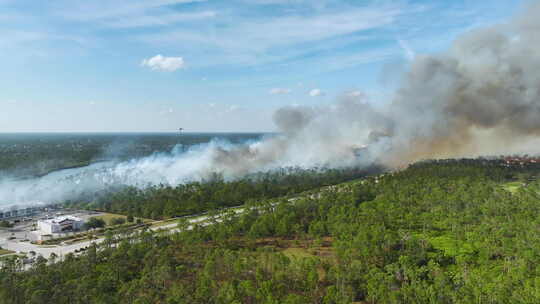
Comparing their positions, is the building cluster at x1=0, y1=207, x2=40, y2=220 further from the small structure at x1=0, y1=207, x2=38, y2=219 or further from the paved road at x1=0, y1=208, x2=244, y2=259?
the paved road at x1=0, y1=208, x2=244, y2=259

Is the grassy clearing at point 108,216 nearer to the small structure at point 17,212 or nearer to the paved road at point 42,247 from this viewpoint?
the paved road at point 42,247

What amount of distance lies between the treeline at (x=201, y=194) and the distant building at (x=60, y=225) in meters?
7.34

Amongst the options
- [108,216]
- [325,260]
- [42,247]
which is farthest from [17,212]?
[325,260]

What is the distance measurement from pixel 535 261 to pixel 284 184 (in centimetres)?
4289

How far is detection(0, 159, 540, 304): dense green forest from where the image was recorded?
20781mm

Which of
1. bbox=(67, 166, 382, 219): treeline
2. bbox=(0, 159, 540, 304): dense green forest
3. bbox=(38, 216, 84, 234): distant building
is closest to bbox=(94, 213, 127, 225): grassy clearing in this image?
bbox=(67, 166, 382, 219): treeline

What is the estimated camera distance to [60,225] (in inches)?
1607

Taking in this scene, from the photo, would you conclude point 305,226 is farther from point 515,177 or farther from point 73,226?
point 515,177

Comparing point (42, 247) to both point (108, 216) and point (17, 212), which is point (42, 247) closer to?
point (108, 216)

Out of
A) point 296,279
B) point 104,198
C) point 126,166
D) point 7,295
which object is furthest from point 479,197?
point 126,166

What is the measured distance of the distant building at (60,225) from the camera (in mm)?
40469

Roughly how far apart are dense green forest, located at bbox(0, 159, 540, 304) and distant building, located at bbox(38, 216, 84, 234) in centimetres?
1072

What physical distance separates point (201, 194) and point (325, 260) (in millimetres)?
30773

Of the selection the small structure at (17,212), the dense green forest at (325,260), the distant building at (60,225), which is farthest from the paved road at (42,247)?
the small structure at (17,212)
